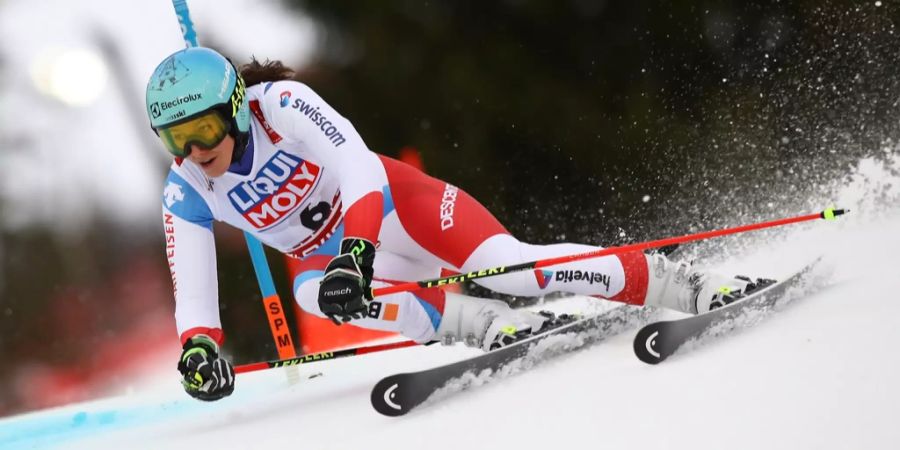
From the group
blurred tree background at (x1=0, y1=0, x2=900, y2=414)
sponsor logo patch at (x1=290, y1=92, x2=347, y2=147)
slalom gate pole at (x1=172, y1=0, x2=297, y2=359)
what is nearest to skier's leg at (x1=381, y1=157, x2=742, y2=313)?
sponsor logo patch at (x1=290, y1=92, x2=347, y2=147)

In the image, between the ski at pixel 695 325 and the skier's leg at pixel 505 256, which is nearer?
the ski at pixel 695 325

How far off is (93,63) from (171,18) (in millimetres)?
490

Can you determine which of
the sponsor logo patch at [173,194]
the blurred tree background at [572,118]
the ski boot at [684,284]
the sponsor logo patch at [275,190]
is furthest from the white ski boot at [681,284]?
the blurred tree background at [572,118]

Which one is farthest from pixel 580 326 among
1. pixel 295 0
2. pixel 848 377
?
pixel 295 0

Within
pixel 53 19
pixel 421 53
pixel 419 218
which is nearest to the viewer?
pixel 419 218

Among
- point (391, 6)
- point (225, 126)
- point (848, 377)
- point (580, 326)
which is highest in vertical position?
point (391, 6)

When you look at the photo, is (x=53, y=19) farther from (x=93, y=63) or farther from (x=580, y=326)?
(x=580, y=326)

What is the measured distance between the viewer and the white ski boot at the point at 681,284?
2734 mm

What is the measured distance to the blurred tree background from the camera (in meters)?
4.58

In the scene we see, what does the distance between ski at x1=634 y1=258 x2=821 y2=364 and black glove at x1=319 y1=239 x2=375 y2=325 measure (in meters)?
0.70

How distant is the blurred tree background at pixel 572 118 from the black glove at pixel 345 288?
253 cm

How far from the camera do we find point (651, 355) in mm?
2211

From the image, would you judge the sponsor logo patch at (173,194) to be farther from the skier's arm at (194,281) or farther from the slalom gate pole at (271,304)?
the slalom gate pole at (271,304)

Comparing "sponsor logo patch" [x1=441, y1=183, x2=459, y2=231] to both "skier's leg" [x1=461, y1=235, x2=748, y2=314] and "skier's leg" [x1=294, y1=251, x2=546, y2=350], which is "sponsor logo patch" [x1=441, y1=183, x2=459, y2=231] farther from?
"skier's leg" [x1=294, y1=251, x2=546, y2=350]
